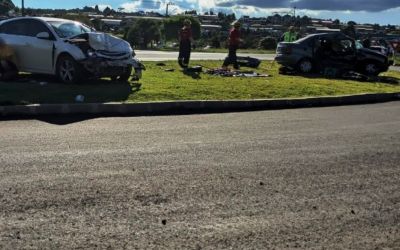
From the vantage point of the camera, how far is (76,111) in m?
10.2

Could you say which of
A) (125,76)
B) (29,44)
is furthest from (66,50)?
(125,76)

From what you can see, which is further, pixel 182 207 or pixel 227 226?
pixel 182 207

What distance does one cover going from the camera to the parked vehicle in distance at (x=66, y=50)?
12836 mm

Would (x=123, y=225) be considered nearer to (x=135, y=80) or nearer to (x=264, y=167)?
(x=264, y=167)

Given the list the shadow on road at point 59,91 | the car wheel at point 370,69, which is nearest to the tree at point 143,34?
the car wheel at point 370,69

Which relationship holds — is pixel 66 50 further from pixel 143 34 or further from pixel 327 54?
pixel 143 34

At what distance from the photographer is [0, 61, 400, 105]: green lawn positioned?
11.3m

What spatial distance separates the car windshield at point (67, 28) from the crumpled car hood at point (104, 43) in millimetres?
762

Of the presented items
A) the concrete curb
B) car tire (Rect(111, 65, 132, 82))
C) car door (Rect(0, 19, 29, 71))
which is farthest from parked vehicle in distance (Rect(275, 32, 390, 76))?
car door (Rect(0, 19, 29, 71))

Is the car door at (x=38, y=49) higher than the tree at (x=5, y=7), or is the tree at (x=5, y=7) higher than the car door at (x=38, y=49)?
the car door at (x=38, y=49)

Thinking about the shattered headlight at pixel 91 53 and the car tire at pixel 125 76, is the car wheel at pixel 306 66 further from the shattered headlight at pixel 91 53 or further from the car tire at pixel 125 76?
the shattered headlight at pixel 91 53

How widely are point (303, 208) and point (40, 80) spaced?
1009cm

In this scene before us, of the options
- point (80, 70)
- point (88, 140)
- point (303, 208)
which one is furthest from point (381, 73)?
point (303, 208)

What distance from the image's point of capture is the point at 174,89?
41.7 ft
